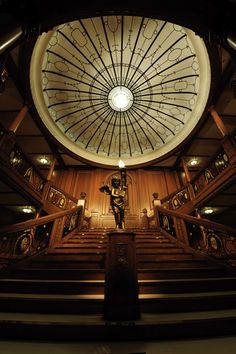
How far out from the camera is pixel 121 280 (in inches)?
71.7

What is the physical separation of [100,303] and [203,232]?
15.1 feet

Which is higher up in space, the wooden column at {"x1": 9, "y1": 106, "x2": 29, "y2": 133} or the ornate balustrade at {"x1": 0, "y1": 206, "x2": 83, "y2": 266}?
the wooden column at {"x1": 9, "y1": 106, "x2": 29, "y2": 133}

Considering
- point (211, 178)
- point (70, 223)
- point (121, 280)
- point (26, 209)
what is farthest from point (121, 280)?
point (26, 209)

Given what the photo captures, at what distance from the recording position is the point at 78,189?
9.40 m

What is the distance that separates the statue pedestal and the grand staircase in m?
0.12

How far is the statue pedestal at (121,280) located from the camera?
5.42 feet

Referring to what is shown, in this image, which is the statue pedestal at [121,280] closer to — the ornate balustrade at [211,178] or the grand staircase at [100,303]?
the grand staircase at [100,303]

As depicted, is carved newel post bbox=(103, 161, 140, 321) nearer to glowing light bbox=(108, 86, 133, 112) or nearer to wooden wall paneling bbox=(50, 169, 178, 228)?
glowing light bbox=(108, 86, 133, 112)

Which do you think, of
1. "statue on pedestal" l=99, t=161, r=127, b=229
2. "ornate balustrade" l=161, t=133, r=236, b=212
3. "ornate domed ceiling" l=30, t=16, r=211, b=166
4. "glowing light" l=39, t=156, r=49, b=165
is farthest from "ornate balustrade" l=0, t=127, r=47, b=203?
"ornate balustrade" l=161, t=133, r=236, b=212

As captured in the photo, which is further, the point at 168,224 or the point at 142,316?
the point at 168,224

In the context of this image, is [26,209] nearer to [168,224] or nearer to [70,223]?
[70,223]

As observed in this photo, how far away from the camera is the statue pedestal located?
1.65 m

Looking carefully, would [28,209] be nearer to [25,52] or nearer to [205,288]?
[25,52]

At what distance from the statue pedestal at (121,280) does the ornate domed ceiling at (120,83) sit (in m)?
5.95
